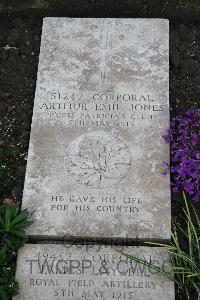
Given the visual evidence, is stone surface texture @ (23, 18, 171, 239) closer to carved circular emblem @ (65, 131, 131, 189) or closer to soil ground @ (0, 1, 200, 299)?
carved circular emblem @ (65, 131, 131, 189)

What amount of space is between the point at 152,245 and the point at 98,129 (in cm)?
107

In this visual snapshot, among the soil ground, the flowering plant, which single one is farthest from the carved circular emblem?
the soil ground

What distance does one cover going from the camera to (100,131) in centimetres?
413

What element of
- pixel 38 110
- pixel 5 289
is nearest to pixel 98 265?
pixel 5 289

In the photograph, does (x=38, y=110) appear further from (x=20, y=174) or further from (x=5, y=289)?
(x=5, y=289)

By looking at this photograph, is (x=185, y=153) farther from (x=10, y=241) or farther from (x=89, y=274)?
(x=10, y=241)

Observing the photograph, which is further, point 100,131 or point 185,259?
point 100,131

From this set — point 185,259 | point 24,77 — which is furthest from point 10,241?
point 24,77

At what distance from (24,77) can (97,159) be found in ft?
3.99

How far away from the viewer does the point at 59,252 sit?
3723mm

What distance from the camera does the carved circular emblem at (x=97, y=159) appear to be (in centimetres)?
393

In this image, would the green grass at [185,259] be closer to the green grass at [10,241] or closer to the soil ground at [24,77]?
the soil ground at [24,77]

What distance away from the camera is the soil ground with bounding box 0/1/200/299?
14.1ft

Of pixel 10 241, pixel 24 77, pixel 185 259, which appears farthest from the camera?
pixel 24 77
